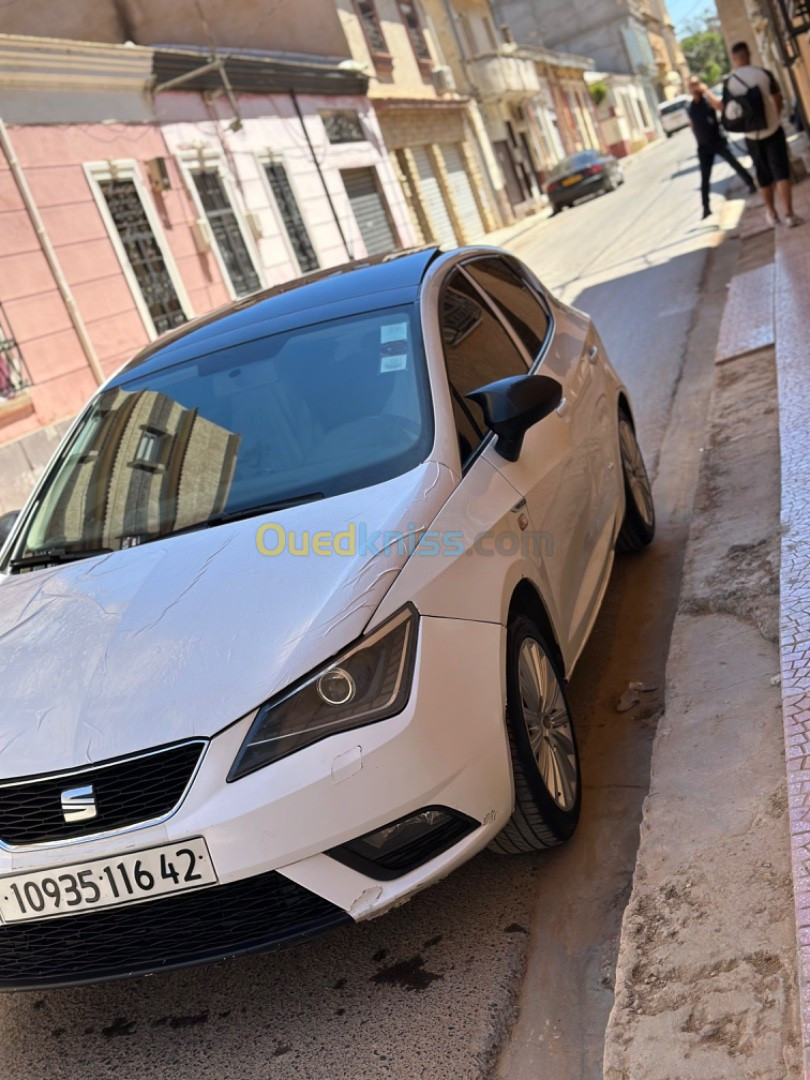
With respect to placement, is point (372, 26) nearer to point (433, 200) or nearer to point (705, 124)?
point (433, 200)

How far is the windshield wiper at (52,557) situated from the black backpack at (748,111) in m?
9.71

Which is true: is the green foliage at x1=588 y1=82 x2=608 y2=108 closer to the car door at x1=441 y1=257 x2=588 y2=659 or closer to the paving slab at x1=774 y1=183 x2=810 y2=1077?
the paving slab at x1=774 y1=183 x2=810 y2=1077

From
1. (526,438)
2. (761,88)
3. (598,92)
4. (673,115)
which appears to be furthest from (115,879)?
(598,92)

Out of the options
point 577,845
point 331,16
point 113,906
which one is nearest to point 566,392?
point 577,845

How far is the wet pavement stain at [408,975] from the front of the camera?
2818 mm

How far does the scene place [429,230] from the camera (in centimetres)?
3136

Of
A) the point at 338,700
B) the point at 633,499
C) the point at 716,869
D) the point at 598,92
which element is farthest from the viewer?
the point at 598,92

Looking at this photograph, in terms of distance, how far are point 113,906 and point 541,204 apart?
4174 centimetres

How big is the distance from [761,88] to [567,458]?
8958 mm

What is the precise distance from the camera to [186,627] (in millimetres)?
2828

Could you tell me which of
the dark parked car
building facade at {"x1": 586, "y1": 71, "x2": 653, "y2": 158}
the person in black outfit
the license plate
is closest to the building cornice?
the person in black outfit

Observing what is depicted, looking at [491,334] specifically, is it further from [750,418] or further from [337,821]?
[750,418]

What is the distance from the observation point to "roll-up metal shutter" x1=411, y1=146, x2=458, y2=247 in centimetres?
3169

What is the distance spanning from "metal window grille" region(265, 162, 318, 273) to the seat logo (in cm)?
2006
